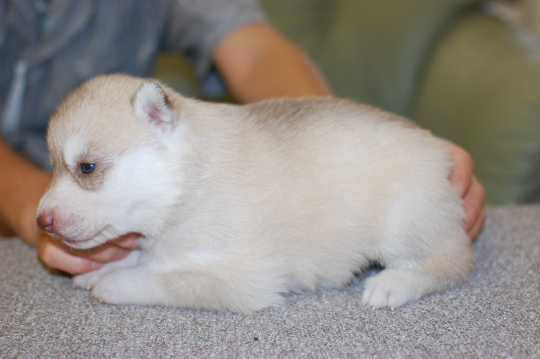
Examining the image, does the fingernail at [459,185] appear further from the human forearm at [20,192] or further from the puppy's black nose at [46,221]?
the human forearm at [20,192]

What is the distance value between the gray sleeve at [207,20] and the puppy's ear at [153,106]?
1.15m

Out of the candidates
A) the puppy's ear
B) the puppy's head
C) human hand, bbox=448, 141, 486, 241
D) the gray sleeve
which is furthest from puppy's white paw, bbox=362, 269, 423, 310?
the gray sleeve

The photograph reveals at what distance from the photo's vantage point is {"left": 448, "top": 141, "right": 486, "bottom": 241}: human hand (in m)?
1.36

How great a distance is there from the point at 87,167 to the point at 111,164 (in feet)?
0.18

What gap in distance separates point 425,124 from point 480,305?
5.01ft

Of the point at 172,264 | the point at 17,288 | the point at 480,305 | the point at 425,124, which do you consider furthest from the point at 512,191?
the point at 17,288

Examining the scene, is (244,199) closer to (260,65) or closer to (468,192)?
(468,192)

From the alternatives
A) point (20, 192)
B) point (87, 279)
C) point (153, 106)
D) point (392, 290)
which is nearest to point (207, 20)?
point (20, 192)

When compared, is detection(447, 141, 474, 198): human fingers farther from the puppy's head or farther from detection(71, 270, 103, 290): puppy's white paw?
detection(71, 270, 103, 290): puppy's white paw

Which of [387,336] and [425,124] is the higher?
[387,336]

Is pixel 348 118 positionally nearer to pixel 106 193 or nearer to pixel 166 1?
pixel 106 193

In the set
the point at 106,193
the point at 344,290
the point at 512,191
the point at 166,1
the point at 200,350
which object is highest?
the point at 166,1

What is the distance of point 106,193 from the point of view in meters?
1.08

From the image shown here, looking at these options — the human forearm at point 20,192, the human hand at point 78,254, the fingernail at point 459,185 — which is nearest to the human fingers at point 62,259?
the human hand at point 78,254
